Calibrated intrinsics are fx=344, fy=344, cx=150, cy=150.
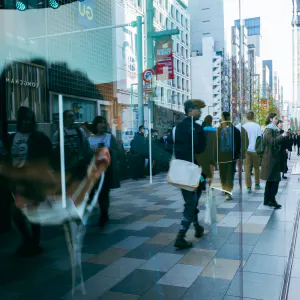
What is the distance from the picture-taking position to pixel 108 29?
0.81 meters

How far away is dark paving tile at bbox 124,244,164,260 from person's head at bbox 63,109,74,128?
51cm

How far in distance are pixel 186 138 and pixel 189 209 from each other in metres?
0.31

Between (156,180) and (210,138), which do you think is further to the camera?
(210,138)

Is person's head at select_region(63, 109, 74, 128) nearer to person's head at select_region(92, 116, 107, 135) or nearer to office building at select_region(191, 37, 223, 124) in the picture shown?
person's head at select_region(92, 116, 107, 135)

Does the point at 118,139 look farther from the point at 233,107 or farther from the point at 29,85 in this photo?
the point at 233,107

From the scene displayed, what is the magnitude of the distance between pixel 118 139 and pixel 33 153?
25 cm

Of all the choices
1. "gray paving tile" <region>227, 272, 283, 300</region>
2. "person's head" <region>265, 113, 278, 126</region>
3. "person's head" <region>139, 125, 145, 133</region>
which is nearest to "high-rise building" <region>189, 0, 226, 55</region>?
"person's head" <region>139, 125, 145, 133</region>

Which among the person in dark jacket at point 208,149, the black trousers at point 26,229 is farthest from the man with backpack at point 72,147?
the person in dark jacket at point 208,149

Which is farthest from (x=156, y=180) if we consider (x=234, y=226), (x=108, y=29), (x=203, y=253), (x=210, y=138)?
(x=234, y=226)

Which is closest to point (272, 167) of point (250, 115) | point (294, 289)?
point (294, 289)

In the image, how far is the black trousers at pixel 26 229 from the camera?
617mm

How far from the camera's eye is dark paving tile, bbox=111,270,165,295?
103 cm

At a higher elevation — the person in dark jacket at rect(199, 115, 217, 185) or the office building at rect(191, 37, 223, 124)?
the office building at rect(191, 37, 223, 124)

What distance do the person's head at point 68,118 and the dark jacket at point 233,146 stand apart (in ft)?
2.23
